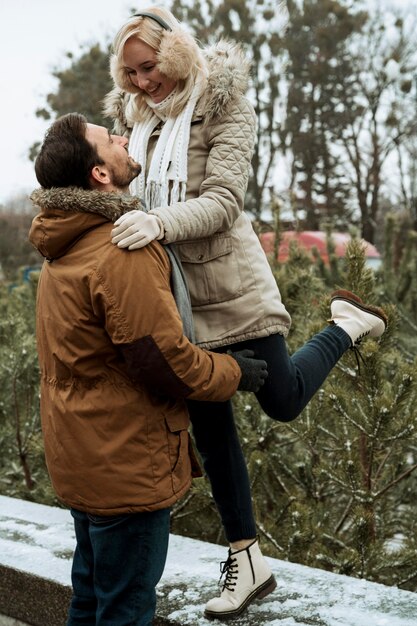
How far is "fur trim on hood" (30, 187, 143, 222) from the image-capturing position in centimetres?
194

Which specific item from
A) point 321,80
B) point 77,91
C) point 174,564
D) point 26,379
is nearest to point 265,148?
point 321,80

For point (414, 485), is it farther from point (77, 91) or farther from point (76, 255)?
point (77, 91)

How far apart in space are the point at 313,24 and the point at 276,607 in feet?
87.2

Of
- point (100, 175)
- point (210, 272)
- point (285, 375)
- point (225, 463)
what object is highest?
point (100, 175)

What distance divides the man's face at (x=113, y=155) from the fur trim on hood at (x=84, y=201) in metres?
0.08

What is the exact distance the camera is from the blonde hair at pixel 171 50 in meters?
2.19

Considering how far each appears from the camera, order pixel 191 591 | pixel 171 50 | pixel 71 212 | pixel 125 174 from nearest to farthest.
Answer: pixel 71 212, pixel 125 174, pixel 171 50, pixel 191 591

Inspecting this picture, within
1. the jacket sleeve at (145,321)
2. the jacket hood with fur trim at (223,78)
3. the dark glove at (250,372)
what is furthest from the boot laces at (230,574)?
the jacket hood with fur trim at (223,78)

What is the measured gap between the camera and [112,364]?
195 centimetres

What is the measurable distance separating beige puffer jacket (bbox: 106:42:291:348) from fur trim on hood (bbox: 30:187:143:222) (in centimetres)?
25

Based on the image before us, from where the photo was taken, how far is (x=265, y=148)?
89.1 ft

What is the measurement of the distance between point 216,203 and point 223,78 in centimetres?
36

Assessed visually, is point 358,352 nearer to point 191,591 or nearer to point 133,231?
point 191,591

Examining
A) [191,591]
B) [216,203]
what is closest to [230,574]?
[191,591]
